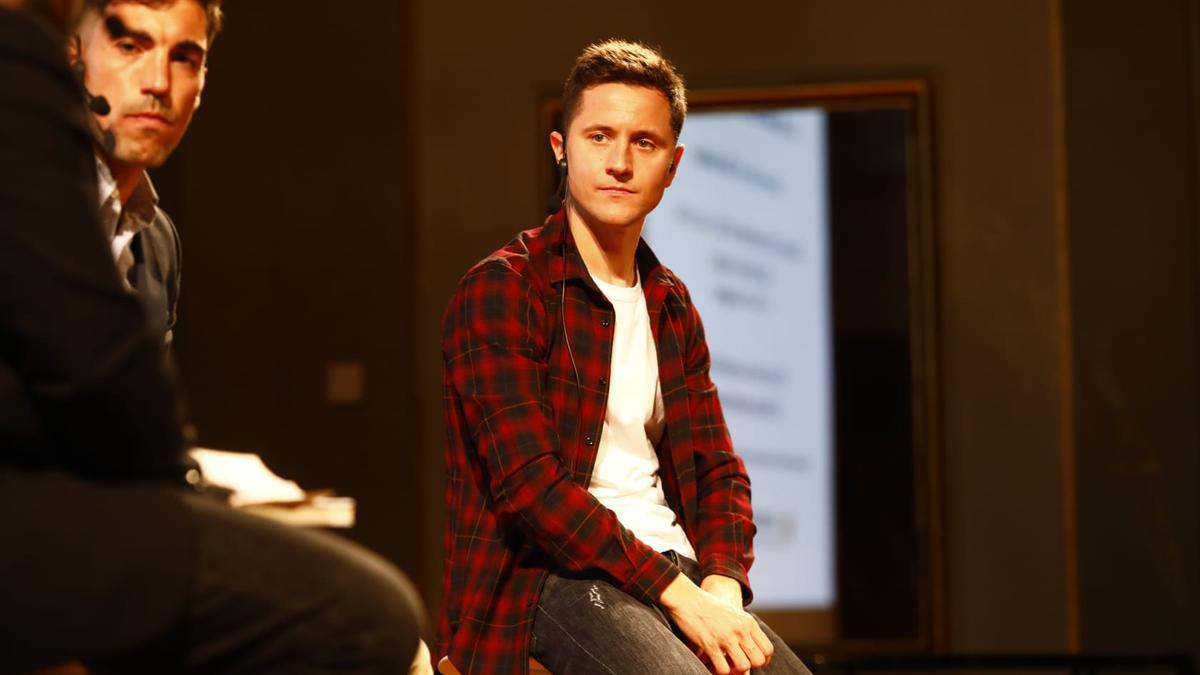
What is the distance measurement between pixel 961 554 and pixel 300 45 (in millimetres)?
2856

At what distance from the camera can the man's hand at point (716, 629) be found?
6.61 feet

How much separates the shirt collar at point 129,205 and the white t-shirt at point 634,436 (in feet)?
2.36

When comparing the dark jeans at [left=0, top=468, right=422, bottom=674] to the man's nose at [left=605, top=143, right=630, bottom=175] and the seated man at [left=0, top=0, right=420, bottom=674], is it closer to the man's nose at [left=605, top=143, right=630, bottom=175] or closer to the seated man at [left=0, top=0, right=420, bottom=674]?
the seated man at [left=0, top=0, right=420, bottom=674]

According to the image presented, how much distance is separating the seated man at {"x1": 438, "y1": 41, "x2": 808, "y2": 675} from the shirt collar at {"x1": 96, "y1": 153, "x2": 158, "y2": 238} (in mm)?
479

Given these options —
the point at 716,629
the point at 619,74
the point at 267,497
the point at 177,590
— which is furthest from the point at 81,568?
the point at 619,74

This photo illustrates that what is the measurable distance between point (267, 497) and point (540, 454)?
2.16 ft

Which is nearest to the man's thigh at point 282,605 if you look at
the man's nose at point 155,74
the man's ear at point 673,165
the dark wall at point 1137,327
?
the man's nose at point 155,74

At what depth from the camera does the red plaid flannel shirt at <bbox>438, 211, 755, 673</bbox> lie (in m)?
2.04

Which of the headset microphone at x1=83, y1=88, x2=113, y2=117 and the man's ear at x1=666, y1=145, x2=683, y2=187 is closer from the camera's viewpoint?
the headset microphone at x1=83, y1=88, x2=113, y2=117

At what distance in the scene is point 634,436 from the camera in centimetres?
226

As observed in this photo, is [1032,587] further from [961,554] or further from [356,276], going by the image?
[356,276]

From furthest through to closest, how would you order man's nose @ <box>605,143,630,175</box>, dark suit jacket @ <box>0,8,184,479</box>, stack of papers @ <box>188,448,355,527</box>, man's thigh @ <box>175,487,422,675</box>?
man's nose @ <box>605,143,630,175</box>, stack of papers @ <box>188,448,355,527</box>, man's thigh @ <box>175,487,422,675</box>, dark suit jacket @ <box>0,8,184,479</box>

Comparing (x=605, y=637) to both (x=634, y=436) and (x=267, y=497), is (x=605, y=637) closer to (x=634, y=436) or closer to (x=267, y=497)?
(x=634, y=436)

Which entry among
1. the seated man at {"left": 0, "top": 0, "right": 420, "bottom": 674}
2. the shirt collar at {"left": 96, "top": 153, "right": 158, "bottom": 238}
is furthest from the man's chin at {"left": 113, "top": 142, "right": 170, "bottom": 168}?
the seated man at {"left": 0, "top": 0, "right": 420, "bottom": 674}
